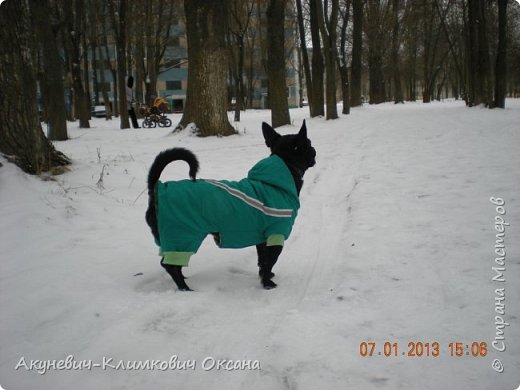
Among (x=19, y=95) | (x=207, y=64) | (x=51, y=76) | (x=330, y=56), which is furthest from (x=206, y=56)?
(x=330, y=56)

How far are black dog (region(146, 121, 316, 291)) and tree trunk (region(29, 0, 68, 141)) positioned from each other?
1048 cm

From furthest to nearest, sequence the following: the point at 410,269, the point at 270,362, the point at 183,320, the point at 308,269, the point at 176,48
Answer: the point at 176,48 → the point at 308,269 → the point at 410,269 → the point at 183,320 → the point at 270,362

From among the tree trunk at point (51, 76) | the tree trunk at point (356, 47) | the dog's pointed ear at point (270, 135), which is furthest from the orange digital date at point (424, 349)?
the tree trunk at point (356, 47)

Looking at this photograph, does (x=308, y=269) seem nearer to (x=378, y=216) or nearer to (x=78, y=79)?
(x=378, y=216)

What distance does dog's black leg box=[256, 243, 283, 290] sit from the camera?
3.22 metres

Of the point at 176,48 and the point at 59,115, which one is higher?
the point at 176,48

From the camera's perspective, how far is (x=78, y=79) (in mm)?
19781

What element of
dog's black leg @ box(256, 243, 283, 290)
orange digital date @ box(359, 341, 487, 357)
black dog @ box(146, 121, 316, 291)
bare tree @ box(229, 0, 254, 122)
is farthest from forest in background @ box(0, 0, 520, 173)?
orange digital date @ box(359, 341, 487, 357)

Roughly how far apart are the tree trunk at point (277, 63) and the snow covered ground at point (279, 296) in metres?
8.83

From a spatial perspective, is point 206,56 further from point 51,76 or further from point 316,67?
point 316,67

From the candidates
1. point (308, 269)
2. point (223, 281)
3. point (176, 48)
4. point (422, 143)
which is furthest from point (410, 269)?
point (176, 48)

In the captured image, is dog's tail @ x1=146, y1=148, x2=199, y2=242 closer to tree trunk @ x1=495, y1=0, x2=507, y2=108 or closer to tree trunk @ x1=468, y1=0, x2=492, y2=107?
tree trunk @ x1=495, y1=0, x2=507, y2=108

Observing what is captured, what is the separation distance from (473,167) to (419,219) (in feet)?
7.94

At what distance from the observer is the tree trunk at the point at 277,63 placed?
46.1ft
